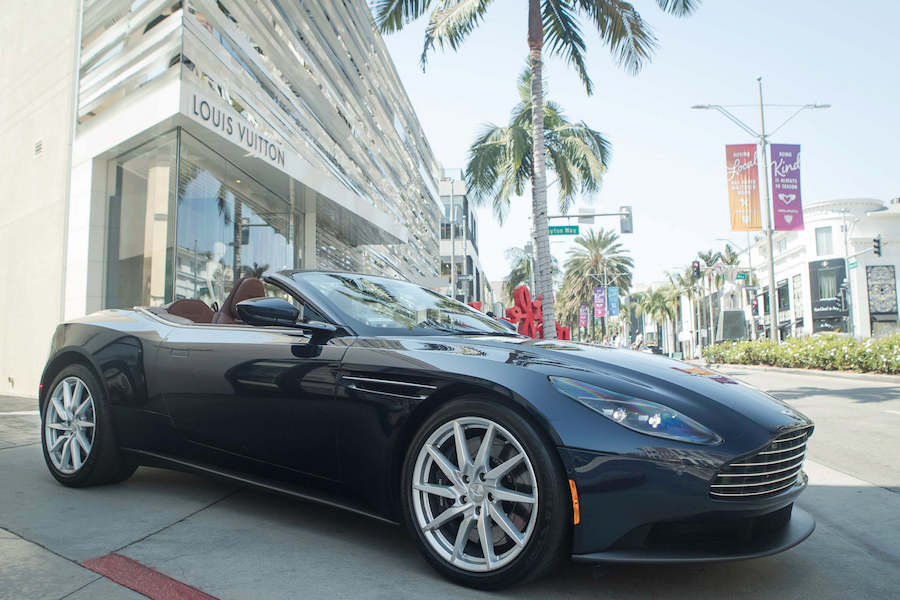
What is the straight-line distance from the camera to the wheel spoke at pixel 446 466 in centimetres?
237

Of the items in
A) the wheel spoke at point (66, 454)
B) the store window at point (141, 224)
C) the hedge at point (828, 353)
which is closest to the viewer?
the wheel spoke at point (66, 454)

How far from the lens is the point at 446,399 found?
2.46m

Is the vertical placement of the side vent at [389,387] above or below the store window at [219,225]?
below

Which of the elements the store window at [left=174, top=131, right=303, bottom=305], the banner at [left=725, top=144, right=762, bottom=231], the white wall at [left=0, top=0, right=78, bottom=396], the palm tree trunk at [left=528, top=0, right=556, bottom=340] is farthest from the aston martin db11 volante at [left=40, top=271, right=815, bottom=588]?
the banner at [left=725, top=144, right=762, bottom=231]

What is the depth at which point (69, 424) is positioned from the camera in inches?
144

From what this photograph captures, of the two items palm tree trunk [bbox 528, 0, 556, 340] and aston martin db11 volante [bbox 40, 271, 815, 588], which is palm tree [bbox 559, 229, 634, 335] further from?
aston martin db11 volante [bbox 40, 271, 815, 588]

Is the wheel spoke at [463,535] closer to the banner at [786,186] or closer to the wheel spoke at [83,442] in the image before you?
the wheel spoke at [83,442]

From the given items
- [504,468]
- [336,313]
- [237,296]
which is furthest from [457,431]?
[237,296]

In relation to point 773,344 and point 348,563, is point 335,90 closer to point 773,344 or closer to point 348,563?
point 348,563

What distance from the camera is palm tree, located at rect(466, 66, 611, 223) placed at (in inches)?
724

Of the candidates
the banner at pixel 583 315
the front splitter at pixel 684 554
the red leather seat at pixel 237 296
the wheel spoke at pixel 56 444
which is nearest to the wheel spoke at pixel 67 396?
the wheel spoke at pixel 56 444

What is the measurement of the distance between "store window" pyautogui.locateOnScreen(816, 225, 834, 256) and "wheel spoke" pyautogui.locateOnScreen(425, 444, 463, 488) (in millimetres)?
62536

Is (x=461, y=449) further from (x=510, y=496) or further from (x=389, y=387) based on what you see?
(x=389, y=387)

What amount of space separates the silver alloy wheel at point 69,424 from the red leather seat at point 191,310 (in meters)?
0.63
